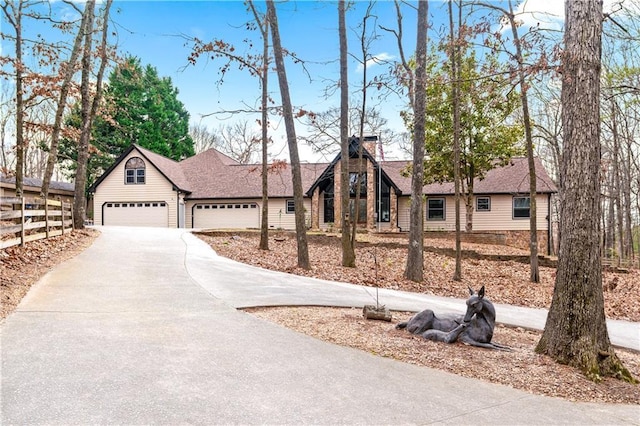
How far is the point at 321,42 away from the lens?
1466 cm

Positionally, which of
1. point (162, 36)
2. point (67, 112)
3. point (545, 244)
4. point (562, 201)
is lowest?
point (545, 244)

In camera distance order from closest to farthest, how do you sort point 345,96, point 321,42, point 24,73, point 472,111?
point 24,73 < point 345,96 < point 321,42 < point 472,111

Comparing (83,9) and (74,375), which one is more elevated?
(83,9)

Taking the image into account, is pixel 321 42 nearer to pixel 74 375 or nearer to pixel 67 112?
pixel 74 375

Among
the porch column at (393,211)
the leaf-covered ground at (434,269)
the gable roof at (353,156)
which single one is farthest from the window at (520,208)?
the porch column at (393,211)

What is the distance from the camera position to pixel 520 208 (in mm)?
A: 26953

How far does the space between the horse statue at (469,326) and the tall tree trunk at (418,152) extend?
6.66 metres

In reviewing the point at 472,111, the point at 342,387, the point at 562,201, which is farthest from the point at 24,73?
the point at 472,111

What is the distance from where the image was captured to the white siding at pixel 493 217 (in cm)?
2675

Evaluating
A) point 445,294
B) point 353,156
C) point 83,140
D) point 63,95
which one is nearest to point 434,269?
point 445,294

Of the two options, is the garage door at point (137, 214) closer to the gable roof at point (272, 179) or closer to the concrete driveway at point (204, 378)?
the gable roof at point (272, 179)

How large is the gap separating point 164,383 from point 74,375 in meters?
0.85

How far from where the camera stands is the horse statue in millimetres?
6082

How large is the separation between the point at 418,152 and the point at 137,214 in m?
21.6
